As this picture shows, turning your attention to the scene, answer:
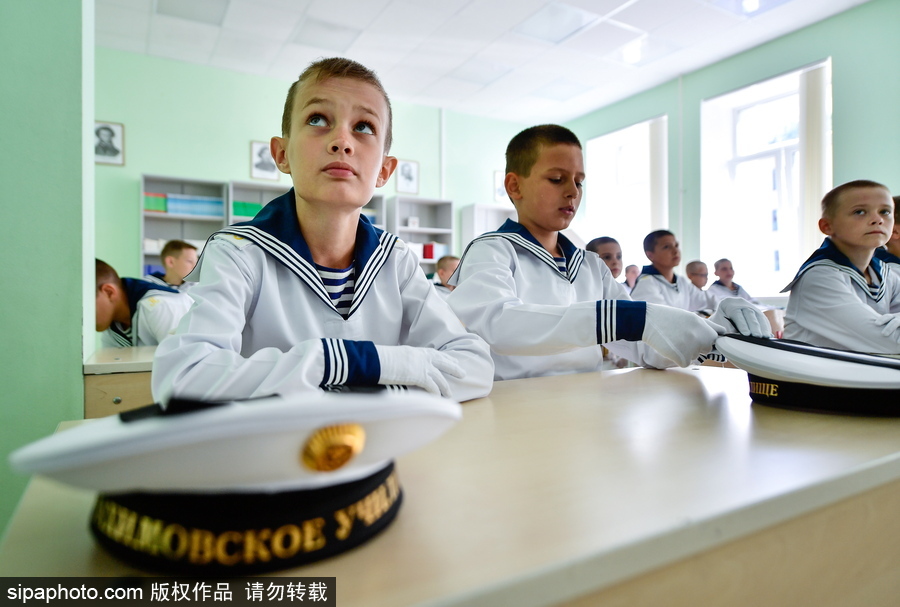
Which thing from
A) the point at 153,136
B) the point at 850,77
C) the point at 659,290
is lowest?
the point at 659,290

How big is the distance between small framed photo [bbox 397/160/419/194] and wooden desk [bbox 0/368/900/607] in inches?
251

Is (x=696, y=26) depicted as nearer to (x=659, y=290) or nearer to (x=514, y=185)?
(x=659, y=290)

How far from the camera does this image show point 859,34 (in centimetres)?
478

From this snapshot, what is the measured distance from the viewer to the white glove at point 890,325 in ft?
5.88

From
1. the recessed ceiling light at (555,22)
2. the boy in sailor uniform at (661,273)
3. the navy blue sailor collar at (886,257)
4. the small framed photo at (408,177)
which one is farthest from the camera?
the small framed photo at (408,177)

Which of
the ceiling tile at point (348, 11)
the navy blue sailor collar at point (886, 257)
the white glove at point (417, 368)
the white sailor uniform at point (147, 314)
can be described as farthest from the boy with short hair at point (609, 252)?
the white glove at point (417, 368)

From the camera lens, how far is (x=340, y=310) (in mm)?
1021

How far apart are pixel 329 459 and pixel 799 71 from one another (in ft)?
21.2

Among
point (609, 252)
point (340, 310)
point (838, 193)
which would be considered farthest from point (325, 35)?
point (340, 310)

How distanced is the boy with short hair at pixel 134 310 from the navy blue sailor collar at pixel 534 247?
1.52 metres

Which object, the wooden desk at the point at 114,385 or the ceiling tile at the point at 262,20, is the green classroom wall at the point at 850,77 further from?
the wooden desk at the point at 114,385

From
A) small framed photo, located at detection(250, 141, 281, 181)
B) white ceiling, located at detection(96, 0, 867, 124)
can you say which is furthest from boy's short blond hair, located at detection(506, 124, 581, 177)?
small framed photo, located at detection(250, 141, 281, 181)

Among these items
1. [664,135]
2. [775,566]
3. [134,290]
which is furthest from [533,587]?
[664,135]

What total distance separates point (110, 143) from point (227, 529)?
610cm
